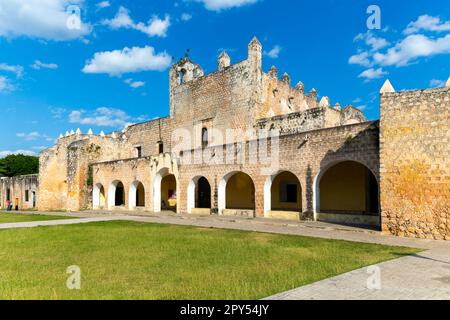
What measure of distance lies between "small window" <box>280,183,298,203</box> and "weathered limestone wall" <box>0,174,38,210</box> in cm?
2389

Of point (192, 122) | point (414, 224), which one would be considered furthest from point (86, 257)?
point (192, 122)

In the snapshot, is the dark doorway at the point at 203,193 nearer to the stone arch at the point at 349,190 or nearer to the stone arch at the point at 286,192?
the stone arch at the point at 286,192

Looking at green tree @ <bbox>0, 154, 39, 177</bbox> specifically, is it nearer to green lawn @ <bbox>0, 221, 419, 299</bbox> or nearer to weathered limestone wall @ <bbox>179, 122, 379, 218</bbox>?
weathered limestone wall @ <bbox>179, 122, 379, 218</bbox>

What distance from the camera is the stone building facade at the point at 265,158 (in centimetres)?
1056

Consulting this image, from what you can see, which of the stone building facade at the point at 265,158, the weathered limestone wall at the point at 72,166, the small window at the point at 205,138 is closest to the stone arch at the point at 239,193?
the stone building facade at the point at 265,158

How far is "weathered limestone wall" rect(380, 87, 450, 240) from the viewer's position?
10109 mm

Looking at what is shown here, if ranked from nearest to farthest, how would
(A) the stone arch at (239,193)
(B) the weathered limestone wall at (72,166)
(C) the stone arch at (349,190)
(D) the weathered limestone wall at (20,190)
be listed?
(C) the stone arch at (349,190) < (A) the stone arch at (239,193) < (B) the weathered limestone wall at (72,166) < (D) the weathered limestone wall at (20,190)

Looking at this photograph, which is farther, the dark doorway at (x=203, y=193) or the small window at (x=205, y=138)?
the small window at (x=205, y=138)

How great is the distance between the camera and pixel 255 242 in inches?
369

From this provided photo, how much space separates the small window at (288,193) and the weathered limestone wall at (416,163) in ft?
28.4

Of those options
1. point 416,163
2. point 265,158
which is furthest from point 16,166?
point 416,163

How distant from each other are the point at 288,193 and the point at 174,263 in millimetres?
13788

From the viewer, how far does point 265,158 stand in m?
16.1
